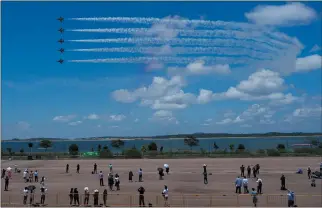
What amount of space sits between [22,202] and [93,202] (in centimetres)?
520

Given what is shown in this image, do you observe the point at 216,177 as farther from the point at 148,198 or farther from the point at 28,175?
the point at 28,175

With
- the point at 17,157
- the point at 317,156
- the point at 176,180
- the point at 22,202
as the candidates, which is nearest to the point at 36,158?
the point at 17,157

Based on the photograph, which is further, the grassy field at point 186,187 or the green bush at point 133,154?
the green bush at point 133,154

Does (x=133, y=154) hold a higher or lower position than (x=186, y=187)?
higher

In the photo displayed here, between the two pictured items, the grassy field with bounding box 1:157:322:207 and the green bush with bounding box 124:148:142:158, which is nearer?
the grassy field with bounding box 1:157:322:207

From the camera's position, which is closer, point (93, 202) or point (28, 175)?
point (93, 202)

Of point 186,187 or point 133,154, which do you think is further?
point 133,154

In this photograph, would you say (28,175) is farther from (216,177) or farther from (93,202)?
(216,177)

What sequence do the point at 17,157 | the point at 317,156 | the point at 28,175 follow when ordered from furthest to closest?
the point at 17,157, the point at 317,156, the point at 28,175

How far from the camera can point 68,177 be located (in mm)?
43562

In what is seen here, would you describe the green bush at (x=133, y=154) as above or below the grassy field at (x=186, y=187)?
above

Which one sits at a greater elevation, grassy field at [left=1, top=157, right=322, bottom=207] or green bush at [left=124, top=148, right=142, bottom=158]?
green bush at [left=124, top=148, right=142, bottom=158]

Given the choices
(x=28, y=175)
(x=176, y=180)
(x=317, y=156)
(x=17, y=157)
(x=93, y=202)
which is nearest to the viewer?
(x=93, y=202)

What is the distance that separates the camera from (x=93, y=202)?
93.4 feet
